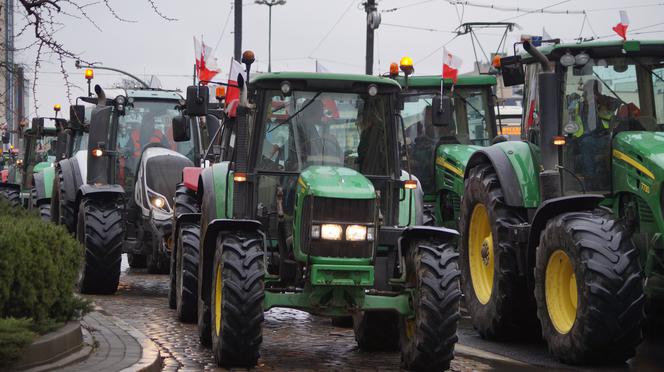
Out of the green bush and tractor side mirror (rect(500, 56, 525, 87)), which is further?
tractor side mirror (rect(500, 56, 525, 87))

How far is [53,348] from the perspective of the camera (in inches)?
347

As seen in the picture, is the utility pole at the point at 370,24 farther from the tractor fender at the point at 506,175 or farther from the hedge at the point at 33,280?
the hedge at the point at 33,280

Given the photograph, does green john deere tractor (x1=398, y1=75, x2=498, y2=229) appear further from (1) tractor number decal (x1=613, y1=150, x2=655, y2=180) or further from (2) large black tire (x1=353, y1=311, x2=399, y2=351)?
(2) large black tire (x1=353, y1=311, x2=399, y2=351)

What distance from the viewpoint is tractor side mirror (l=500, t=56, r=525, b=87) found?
12.8 m

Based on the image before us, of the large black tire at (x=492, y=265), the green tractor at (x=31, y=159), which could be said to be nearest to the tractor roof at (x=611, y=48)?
the large black tire at (x=492, y=265)

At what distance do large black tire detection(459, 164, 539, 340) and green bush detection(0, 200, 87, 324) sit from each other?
13.6ft

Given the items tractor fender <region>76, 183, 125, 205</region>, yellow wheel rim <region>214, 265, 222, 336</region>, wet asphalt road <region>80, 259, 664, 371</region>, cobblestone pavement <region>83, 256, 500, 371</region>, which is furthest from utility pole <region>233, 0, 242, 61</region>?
yellow wheel rim <region>214, 265, 222, 336</region>

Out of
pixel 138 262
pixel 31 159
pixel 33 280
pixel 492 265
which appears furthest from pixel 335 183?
pixel 31 159

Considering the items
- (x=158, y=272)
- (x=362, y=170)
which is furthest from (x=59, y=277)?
(x=158, y=272)

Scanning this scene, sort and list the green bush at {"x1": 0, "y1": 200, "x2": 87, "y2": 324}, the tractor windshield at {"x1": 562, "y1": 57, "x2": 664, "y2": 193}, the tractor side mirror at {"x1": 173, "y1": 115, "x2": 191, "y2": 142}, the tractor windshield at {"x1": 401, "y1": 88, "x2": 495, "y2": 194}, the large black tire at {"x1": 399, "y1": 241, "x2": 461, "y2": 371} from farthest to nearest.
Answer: the tractor windshield at {"x1": 401, "y1": 88, "x2": 495, "y2": 194} < the tractor side mirror at {"x1": 173, "y1": 115, "x2": 191, "y2": 142} < the tractor windshield at {"x1": 562, "y1": 57, "x2": 664, "y2": 193} < the large black tire at {"x1": 399, "y1": 241, "x2": 461, "y2": 371} < the green bush at {"x1": 0, "y1": 200, "x2": 87, "y2": 324}

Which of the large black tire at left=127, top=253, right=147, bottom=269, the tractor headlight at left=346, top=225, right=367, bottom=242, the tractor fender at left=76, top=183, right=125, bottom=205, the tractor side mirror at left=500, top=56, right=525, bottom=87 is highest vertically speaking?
the tractor side mirror at left=500, top=56, right=525, bottom=87

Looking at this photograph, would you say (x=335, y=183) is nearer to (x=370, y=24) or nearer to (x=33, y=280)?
(x=33, y=280)

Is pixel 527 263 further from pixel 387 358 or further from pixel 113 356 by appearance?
pixel 113 356

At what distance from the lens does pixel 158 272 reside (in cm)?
2011
